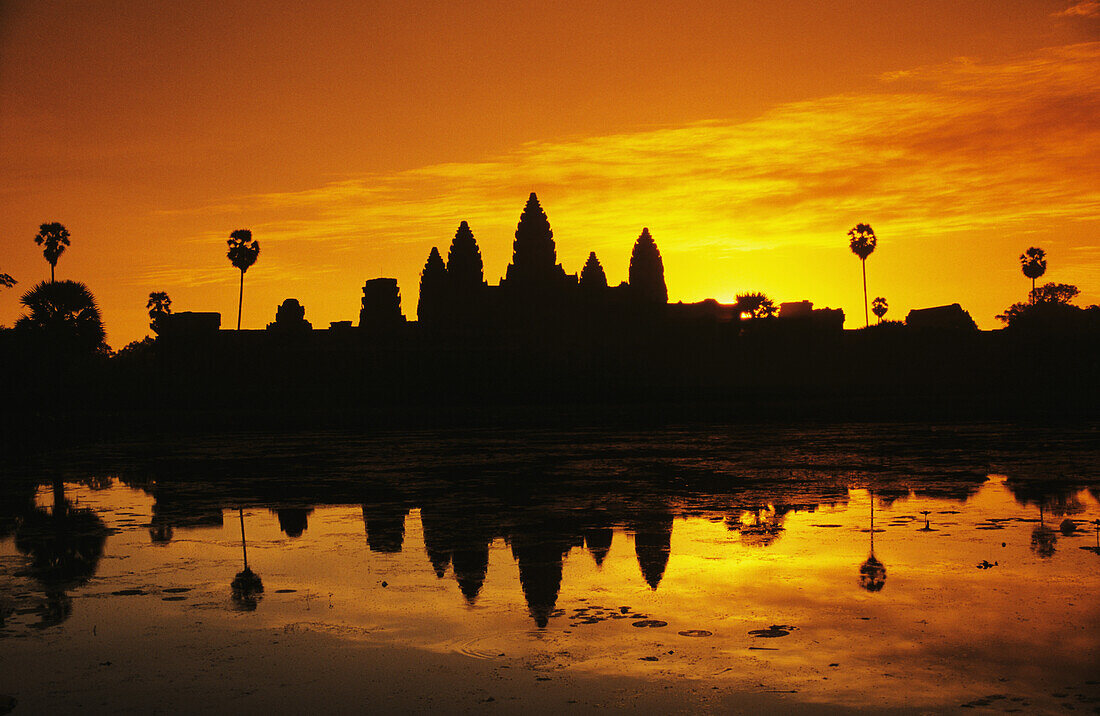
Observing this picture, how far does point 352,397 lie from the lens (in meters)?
63.1

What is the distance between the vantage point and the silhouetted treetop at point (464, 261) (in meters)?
85.4

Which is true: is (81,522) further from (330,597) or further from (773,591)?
(773,591)

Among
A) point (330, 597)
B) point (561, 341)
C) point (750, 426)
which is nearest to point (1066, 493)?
point (330, 597)

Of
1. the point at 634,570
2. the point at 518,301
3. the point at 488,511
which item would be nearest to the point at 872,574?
the point at 634,570

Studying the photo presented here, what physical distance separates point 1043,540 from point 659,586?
4.84 metres

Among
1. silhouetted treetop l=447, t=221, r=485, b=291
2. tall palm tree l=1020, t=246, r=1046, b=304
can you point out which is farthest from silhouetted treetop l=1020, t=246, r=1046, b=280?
silhouetted treetop l=447, t=221, r=485, b=291

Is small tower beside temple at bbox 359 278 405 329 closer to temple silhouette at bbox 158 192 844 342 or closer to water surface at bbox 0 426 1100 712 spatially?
temple silhouette at bbox 158 192 844 342

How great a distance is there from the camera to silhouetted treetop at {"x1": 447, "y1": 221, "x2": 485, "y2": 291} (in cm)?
8544

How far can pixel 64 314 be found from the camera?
1825 inches

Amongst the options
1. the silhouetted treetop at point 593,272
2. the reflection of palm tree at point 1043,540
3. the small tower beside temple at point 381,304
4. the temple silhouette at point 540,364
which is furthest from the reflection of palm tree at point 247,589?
the silhouetted treetop at point 593,272

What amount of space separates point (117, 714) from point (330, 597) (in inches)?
133

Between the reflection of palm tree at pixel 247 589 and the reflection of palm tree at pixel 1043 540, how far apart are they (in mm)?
8121

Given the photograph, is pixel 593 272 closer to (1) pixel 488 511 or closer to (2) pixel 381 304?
(2) pixel 381 304

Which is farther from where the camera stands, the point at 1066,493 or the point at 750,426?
the point at 750,426
